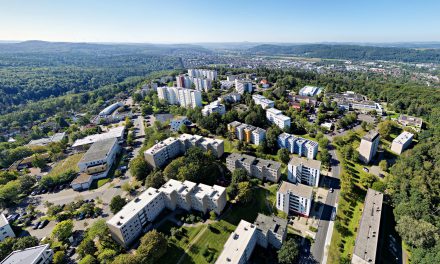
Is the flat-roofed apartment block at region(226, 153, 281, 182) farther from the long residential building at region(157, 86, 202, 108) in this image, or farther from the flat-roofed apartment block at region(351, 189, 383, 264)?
the long residential building at region(157, 86, 202, 108)

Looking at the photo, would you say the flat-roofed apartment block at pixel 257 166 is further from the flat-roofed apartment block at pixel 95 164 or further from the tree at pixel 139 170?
the flat-roofed apartment block at pixel 95 164

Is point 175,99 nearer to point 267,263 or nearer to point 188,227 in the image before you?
point 188,227

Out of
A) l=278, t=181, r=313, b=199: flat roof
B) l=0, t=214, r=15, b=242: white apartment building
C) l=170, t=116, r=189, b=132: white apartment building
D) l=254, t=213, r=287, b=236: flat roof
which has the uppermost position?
l=170, t=116, r=189, b=132: white apartment building

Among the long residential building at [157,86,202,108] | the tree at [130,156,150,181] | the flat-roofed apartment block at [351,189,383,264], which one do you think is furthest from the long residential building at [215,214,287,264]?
the long residential building at [157,86,202,108]

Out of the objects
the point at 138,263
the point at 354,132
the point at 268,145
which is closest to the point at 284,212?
the point at 268,145

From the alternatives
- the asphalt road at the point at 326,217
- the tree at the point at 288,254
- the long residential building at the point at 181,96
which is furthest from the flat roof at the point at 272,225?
the long residential building at the point at 181,96
